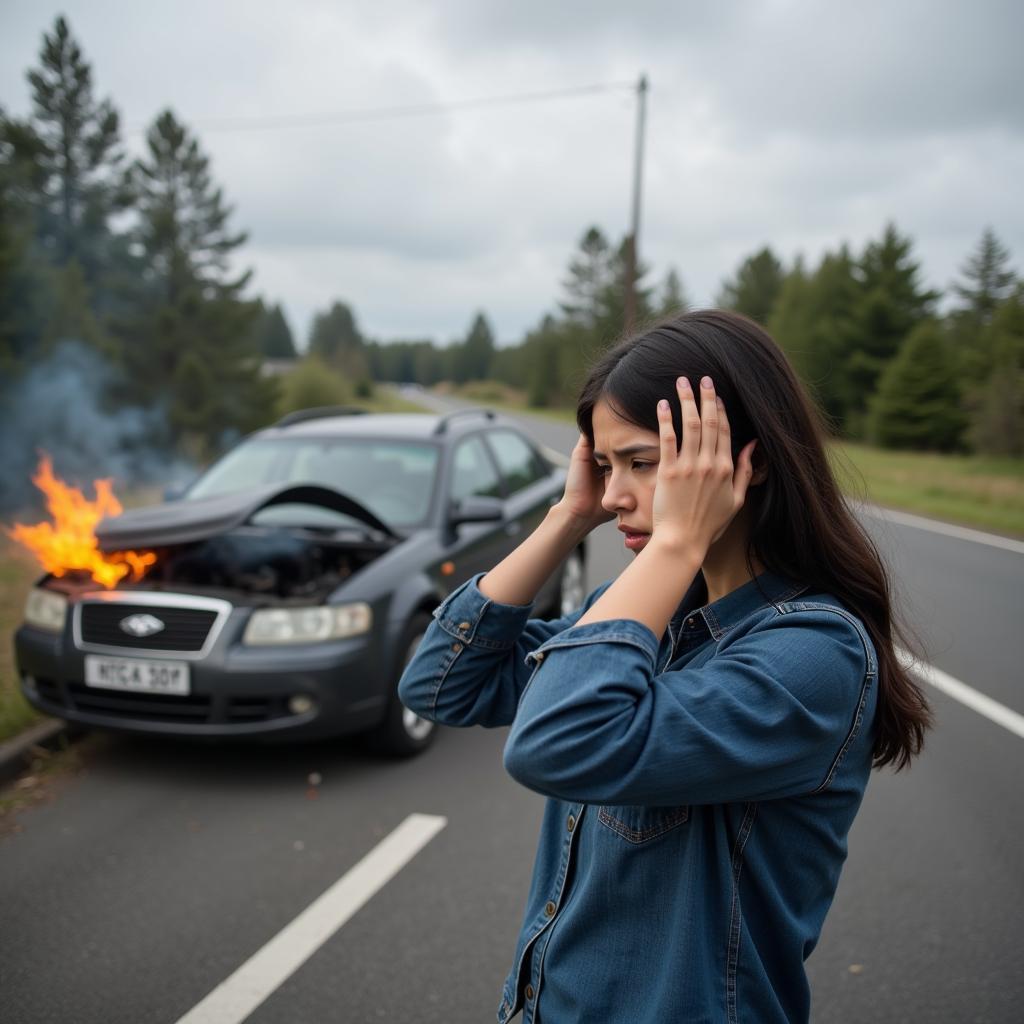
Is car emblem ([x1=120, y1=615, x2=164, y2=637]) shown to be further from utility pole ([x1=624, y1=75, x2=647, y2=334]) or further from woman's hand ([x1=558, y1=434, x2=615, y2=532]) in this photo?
utility pole ([x1=624, y1=75, x2=647, y2=334])

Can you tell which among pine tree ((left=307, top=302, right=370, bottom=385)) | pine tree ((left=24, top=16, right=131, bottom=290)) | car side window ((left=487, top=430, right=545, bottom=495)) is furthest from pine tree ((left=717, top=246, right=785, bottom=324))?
pine tree ((left=307, top=302, right=370, bottom=385))

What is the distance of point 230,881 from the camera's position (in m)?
3.40

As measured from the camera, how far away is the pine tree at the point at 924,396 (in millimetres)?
39656

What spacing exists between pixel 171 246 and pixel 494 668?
A: 40.6m

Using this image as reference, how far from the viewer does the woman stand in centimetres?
114

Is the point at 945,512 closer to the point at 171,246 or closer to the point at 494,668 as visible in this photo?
the point at 494,668

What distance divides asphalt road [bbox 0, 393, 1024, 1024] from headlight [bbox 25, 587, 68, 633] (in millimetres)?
771

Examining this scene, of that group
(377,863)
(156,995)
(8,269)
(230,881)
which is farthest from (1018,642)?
(8,269)

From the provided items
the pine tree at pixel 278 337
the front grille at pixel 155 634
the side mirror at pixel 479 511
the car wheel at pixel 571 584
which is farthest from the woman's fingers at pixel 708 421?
the pine tree at pixel 278 337

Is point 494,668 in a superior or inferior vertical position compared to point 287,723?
superior

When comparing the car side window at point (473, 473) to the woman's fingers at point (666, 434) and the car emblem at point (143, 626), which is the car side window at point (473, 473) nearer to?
the car emblem at point (143, 626)

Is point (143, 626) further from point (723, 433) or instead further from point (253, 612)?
point (723, 433)

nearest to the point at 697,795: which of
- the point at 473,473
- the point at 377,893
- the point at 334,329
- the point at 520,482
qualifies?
the point at 377,893

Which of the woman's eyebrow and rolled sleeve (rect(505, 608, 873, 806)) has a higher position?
the woman's eyebrow
